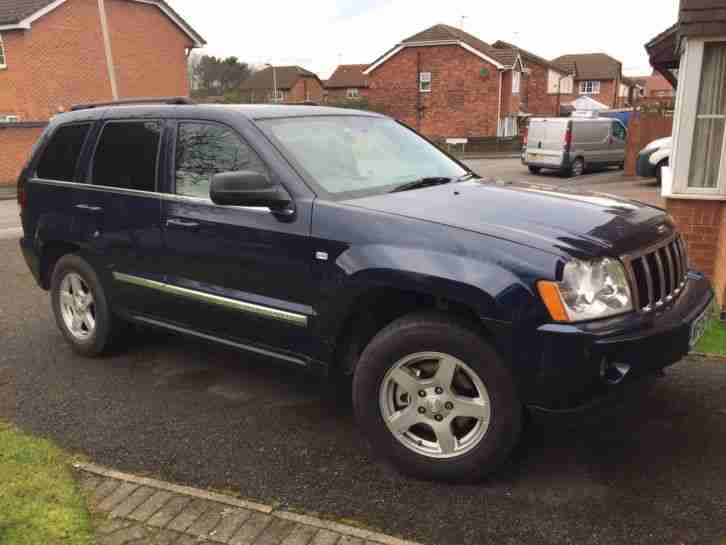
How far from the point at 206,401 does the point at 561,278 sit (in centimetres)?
254

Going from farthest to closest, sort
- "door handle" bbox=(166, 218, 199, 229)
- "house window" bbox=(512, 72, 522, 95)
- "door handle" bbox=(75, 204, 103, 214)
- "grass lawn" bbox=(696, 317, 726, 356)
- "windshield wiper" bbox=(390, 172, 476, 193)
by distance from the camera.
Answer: "house window" bbox=(512, 72, 522, 95), "grass lawn" bbox=(696, 317, 726, 356), "door handle" bbox=(75, 204, 103, 214), "door handle" bbox=(166, 218, 199, 229), "windshield wiper" bbox=(390, 172, 476, 193)

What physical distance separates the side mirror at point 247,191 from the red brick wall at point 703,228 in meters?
4.26

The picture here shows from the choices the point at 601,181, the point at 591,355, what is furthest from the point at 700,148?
the point at 601,181

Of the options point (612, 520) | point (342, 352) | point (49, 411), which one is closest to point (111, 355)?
point (49, 411)

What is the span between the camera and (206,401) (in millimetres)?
4434

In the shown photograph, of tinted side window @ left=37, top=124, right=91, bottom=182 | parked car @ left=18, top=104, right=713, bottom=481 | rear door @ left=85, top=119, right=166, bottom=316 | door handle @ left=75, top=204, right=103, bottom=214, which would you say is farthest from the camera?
tinted side window @ left=37, top=124, right=91, bottom=182

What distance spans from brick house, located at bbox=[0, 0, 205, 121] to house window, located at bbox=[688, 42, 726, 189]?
2237cm

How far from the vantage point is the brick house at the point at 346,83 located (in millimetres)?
65938

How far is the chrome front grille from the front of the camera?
319 centimetres

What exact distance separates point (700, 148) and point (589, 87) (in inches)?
2924

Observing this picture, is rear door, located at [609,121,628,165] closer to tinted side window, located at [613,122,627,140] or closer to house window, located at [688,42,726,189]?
tinted side window, located at [613,122,627,140]

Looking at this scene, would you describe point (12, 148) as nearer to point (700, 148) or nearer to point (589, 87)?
point (700, 148)

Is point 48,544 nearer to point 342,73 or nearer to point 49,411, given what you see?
point 49,411

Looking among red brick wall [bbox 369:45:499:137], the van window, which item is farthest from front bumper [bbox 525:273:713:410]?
red brick wall [bbox 369:45:499:137]
